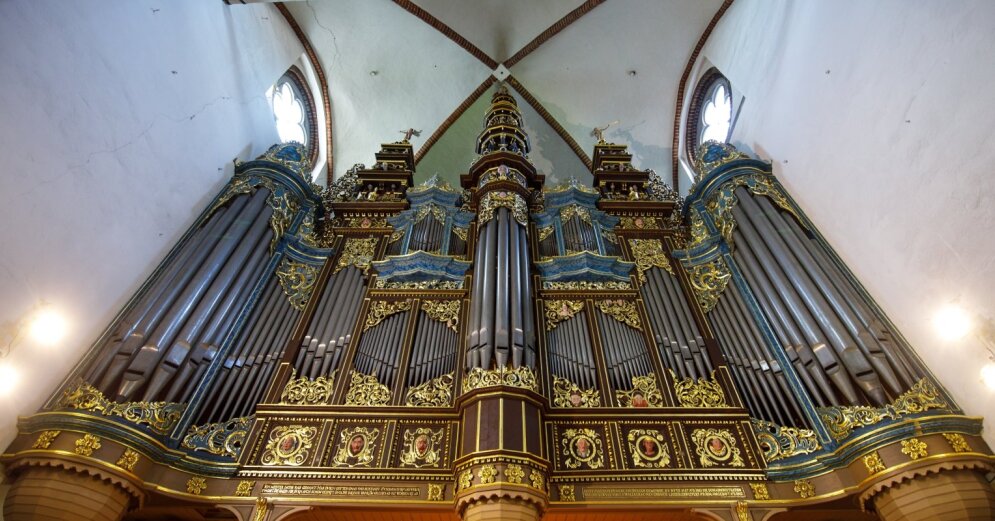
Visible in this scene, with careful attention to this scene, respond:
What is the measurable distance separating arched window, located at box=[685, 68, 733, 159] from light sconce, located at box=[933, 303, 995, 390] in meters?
6.29

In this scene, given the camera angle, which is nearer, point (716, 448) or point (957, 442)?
point (957, 442)

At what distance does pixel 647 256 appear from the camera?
338 inches

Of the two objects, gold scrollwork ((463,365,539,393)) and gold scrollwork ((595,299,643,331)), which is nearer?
gold scrollwork ((463,365,539,393))

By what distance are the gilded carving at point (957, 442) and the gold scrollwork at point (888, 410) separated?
0.31 meters

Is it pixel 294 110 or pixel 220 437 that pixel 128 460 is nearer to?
pixel 220 437

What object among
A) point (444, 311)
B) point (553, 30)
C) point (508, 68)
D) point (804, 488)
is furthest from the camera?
point (508, 68)

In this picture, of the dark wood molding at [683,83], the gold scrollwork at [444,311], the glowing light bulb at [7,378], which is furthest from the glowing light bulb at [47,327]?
the dark wood molding at [683,83]

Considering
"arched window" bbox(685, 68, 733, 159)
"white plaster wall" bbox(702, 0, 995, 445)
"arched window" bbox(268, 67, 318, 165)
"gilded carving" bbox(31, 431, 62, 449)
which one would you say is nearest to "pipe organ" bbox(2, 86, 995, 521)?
"gilded carving" bbox(31, 431, 62, 449)

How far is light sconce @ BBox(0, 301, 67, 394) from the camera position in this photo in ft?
15.5

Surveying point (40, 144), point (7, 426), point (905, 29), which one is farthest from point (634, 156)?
point (7, 426)

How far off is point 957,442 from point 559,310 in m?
4.30

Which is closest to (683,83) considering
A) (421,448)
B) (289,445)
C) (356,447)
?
(421,448)

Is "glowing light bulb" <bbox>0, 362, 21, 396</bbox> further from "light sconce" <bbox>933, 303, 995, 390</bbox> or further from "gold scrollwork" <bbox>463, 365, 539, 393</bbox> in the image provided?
"light sconce" <bbox>933, 303, 995, 390</bbox>

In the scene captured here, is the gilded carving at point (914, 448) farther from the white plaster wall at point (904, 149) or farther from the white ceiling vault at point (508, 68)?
the white ceiling vault at point (508, 68)
